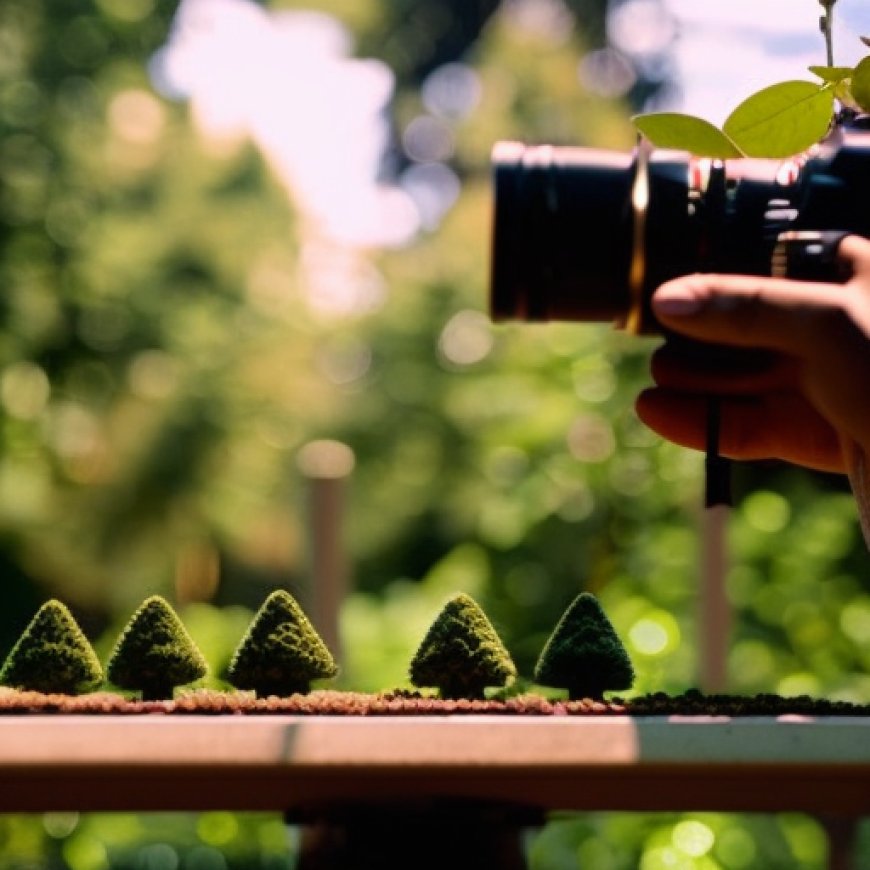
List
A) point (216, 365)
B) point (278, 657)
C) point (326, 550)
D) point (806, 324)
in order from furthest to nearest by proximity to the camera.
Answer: point (216, 365) → point (326, 550) → point (278, 657) → point (806, 324)

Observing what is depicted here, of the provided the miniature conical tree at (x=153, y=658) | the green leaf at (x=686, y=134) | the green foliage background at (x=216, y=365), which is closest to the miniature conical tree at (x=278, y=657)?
the miniature conical tree at (x=153, y=658)

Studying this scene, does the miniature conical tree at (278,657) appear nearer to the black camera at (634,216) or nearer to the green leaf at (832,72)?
the black camera at (634,216)

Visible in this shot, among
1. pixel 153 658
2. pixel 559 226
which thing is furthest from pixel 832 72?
pixel 153 658

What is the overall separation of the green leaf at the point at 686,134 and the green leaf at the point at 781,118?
0.04 ft

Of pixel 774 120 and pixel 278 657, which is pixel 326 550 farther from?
pixel 774 120

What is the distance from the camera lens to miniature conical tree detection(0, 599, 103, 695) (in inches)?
31.5

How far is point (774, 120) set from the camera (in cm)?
68

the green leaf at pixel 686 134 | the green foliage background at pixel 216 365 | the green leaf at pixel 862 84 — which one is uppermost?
the green leaf at pixel 862 84

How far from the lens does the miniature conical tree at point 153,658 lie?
2.65 ft

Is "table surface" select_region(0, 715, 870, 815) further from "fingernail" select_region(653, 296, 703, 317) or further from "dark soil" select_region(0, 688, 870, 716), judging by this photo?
"fingernail" select_region(653, 296, 703, 317)

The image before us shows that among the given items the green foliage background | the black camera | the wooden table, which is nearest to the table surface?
the wooden table

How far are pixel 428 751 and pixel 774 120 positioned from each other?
32 centimetres

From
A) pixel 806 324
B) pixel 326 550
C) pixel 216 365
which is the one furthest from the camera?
pixel 216 365

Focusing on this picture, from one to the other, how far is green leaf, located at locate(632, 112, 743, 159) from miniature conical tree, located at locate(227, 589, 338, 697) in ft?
1.04
